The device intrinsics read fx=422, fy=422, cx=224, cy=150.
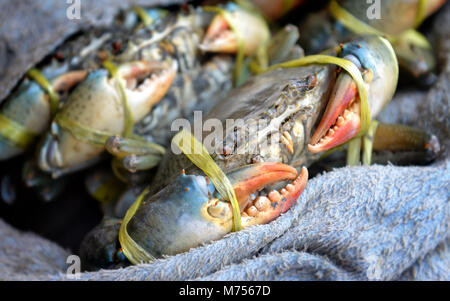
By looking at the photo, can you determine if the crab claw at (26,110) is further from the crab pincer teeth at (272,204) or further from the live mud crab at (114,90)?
the crab pincer teeth at (272,204)

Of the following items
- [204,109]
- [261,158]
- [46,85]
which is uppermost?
[46,85]

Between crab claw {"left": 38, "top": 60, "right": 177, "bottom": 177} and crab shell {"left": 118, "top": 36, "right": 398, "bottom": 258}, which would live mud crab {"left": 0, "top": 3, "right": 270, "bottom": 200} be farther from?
crab shell {"left": 118, "top": 36, "right": 398, "bottom": 258}

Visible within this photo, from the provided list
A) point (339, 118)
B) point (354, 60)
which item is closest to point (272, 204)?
point (339, 118)

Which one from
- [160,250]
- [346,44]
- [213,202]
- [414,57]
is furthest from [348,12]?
[160,250]

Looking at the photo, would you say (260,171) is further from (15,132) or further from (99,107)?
(15,132)

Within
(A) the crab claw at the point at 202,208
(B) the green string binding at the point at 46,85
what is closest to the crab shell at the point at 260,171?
(A) the crab claw at the point at 202,208

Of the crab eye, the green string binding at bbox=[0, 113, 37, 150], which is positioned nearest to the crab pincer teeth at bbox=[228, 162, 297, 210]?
the crab eye
